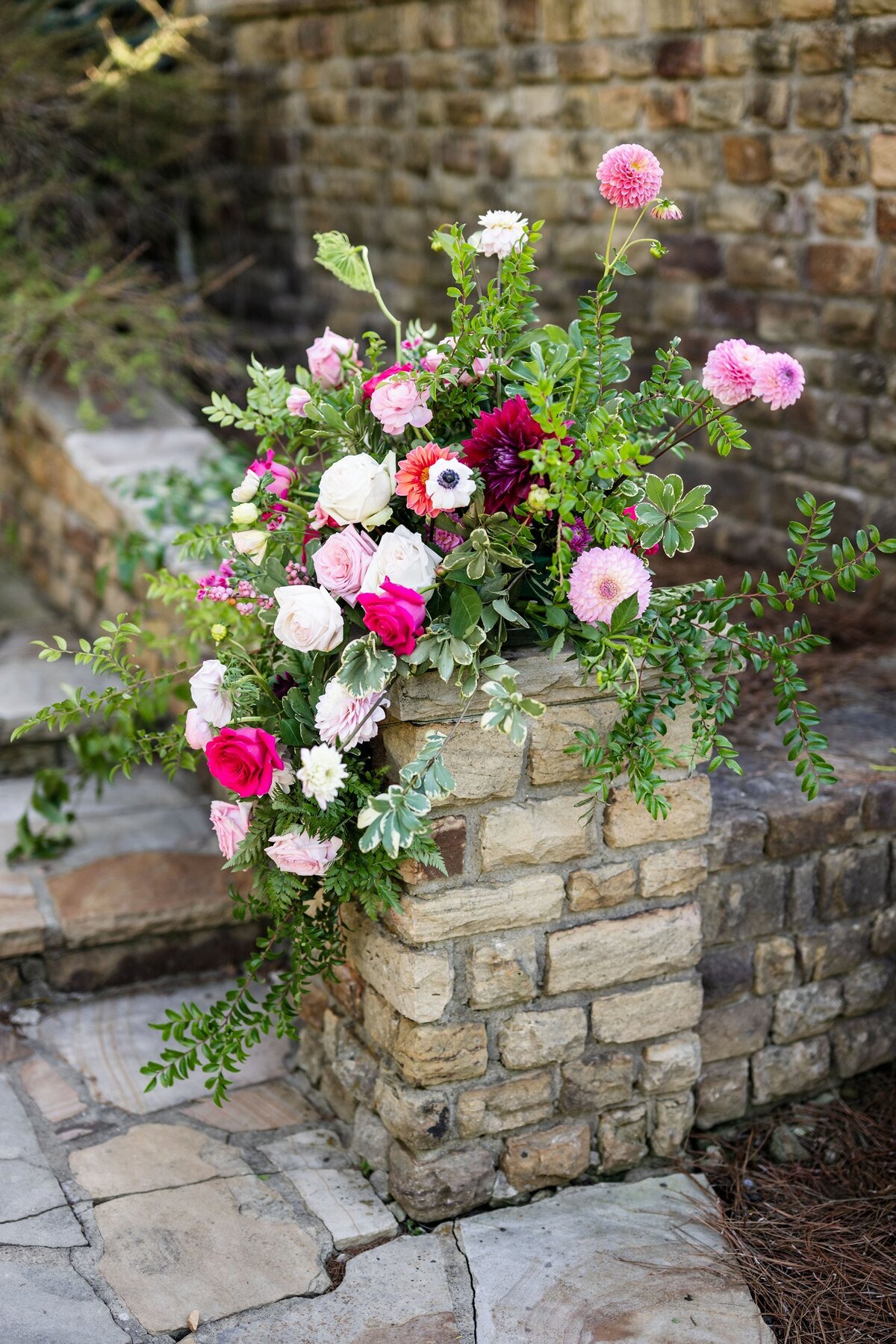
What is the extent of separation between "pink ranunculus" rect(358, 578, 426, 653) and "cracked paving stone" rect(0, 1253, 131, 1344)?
1.10 m

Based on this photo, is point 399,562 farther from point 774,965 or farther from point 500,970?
point 774,965

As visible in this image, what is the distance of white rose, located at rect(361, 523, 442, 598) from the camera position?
1927 mm

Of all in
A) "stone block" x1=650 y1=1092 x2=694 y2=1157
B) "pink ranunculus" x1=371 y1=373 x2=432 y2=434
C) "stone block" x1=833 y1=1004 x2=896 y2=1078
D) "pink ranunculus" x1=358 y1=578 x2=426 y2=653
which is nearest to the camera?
"pink ranunculus" x1=358 y1=578 x2=426 y2=653

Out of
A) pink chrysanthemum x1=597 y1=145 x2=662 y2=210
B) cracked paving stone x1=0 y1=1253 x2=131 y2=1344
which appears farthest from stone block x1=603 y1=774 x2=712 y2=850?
cracked paving stone x1=0 y1=1253 x2=131 y2=1344

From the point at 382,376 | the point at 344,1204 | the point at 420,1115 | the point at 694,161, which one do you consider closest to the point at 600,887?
the point at 420,1115

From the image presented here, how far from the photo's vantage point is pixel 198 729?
2127 mm

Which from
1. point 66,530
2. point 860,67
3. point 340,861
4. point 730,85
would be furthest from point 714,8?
point 340,861

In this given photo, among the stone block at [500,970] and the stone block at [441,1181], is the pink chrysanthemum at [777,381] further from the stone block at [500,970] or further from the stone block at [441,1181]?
the stone block at [441,1181]

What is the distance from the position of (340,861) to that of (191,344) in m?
3.53

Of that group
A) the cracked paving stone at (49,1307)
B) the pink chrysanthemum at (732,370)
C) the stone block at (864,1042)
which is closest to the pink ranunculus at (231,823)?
the cracked paving stone at (49,1307)

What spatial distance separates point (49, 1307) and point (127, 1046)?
2.50 feet

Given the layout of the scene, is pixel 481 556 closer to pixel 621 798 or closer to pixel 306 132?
pixel 621 798

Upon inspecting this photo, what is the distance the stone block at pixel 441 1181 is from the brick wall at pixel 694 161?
2208mm

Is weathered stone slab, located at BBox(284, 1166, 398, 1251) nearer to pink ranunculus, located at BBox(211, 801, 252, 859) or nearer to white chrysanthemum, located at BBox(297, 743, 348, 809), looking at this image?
pink ranunculus, located at BBox(211, 801, 252, 859)
